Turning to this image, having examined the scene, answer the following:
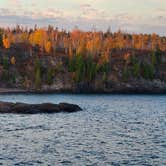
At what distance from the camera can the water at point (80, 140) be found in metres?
54.5

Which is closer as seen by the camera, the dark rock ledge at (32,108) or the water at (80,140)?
the water at (80,140)

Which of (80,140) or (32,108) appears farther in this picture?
(32,108)

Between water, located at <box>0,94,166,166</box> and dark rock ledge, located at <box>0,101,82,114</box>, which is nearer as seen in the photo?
water, located at <box>0,94,166,166</box>

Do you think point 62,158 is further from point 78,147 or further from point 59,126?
point 59,126

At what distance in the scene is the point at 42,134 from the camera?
72688 mm

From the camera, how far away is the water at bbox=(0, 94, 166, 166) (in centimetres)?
5447

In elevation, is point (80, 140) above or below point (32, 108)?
above

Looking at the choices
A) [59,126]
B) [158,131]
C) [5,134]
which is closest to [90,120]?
[59,126]

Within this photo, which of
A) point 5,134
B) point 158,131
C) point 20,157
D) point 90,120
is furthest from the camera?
point 90,120

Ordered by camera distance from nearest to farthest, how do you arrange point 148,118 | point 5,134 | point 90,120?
point 5,134, point 90,120, point 148,118

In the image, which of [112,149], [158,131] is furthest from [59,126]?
[112,149]

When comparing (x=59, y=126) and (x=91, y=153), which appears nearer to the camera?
(x=91, y=153)

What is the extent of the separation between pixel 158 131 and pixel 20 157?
106 ft

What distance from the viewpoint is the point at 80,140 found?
224 ft
